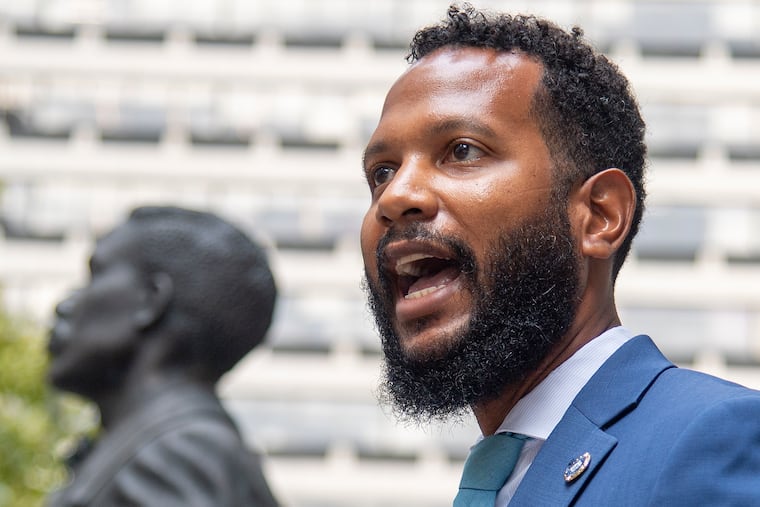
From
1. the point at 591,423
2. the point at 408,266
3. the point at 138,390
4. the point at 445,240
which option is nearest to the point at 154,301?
the point at 138,390

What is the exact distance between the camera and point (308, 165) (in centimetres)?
4484

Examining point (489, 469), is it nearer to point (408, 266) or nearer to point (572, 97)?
point (408, 266)

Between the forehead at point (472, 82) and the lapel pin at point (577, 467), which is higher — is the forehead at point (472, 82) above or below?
above

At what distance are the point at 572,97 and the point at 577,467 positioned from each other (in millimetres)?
809

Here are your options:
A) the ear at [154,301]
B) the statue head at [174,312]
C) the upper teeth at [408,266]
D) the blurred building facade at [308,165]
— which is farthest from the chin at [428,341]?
the blurred building facade at [308,165]

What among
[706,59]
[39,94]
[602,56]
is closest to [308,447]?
[39,94]

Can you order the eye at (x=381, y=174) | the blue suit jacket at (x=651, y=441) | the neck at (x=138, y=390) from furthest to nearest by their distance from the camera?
the neck at (x=138, y=390) < the eye at (x=381, y=174) < the blue suit jacket at (x=651, y=441)

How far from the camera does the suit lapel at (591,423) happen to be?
2.60 m

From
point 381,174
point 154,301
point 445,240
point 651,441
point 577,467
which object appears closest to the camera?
point 651,441

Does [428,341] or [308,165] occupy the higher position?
[428,341]

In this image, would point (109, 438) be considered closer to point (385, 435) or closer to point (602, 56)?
point (602, 56)

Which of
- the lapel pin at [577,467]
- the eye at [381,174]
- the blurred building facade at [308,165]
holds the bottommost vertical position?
the blurred building facade at [308,165]

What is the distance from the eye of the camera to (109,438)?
627 cm

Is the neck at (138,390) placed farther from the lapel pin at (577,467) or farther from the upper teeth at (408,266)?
the lapel pin at (577,467)
